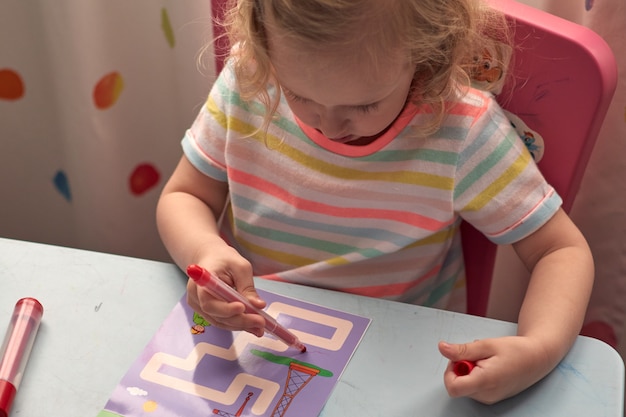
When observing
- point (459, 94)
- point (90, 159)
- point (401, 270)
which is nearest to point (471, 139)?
point (459, 94)

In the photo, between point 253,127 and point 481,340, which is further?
point 253,127

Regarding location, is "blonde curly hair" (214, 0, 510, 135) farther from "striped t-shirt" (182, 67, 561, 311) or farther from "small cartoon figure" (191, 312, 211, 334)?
"small cartoon figure" (191, 312, 211, 334)

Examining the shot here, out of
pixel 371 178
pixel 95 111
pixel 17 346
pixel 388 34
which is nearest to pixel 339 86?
pixel 388 34

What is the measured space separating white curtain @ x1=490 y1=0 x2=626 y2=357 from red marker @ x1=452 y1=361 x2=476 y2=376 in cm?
40

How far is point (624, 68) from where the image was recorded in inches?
32.7

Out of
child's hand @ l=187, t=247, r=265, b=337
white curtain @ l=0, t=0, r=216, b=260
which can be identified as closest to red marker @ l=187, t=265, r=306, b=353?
child's hand @ l=187, t=247, r=265, b=337

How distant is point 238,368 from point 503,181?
1.02ft

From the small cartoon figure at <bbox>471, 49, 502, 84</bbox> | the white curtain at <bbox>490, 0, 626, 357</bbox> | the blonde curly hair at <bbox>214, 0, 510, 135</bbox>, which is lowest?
the white curtain at <bbox>490, 0, 626, 357</bbox>

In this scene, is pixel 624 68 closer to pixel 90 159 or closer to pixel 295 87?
pixel 295 87

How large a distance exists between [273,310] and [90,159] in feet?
1.86

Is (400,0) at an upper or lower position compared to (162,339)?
upper

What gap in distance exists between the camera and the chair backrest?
70 centimetres

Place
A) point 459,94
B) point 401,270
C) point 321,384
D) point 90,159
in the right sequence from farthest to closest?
point 90,159 < point 401,270 < point 459,94 < point 321,384

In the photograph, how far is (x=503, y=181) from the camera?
2.44 ft
